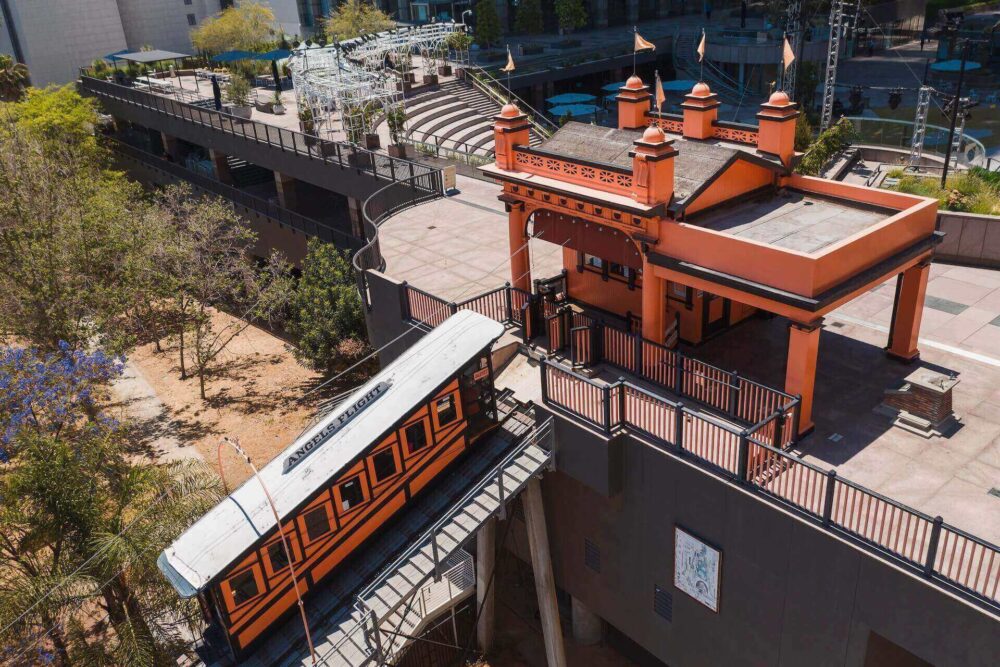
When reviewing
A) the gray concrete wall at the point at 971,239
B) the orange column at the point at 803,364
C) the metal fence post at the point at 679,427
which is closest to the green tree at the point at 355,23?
the gray concrete wall at the point at 971,239

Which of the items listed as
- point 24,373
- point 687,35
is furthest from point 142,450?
point 687,35

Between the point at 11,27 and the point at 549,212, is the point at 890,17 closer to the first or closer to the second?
the point at 549,212

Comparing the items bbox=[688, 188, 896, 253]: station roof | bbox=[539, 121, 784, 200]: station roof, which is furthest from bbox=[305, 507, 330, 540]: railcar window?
bbox=[688, 188, 896, 253]: station roof

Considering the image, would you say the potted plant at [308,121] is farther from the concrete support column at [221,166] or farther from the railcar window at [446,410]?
the railcar window at [446,410]

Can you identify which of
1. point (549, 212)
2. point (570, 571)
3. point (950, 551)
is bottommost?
point (570, 571)

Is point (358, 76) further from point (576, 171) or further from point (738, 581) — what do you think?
point (738, 581)

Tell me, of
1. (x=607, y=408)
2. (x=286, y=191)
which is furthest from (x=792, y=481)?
(x=286, y=191)
